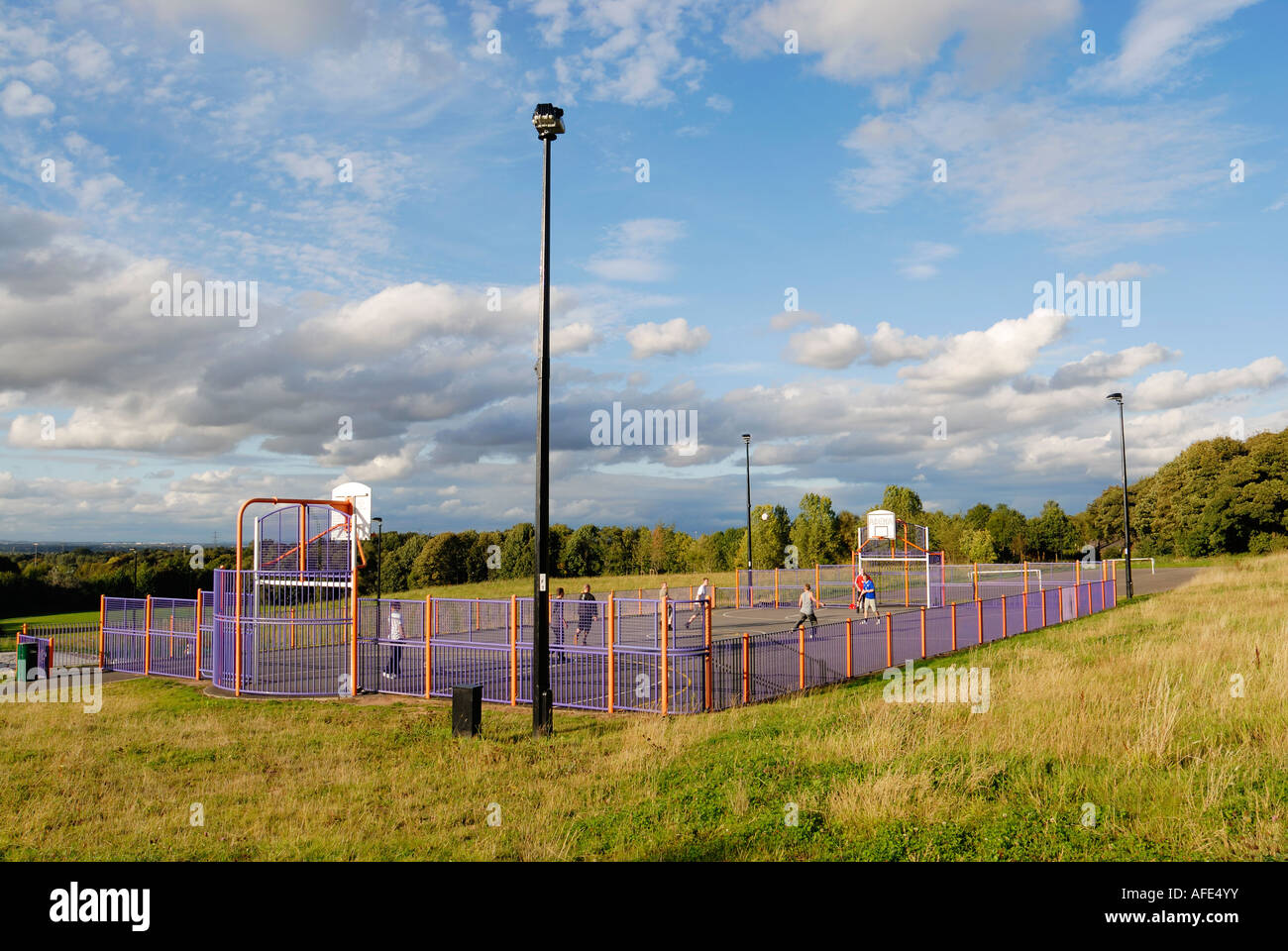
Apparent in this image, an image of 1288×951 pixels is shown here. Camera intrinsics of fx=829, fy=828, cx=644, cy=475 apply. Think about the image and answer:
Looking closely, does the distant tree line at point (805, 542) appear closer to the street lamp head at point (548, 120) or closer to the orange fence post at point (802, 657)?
the orange fence post at point (802, 657)

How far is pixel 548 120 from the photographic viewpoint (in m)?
11.5

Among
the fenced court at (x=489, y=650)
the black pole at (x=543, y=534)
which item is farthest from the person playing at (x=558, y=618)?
the black pole at (x=543, y=534)

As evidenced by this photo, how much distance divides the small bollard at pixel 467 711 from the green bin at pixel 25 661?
13.8m

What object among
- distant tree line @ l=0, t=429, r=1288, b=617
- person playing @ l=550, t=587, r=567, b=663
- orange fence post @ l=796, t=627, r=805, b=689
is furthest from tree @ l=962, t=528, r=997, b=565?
person playing @ l=550, t=587, r=567, b=663

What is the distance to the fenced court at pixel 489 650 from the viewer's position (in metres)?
14.0

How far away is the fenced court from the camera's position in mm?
13992

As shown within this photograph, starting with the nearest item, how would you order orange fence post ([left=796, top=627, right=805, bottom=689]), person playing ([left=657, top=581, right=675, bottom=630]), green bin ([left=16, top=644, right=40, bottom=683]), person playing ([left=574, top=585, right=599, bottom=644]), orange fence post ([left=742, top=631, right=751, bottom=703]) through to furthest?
person playing ([left=657, top=581, right=675, bottom=630]), orange fence post ([left=742, top=631, right=751, bottom=703]), orange fence post ([left=796, top=627, right=805, bottom=689]), person playing ([left=574, top=585, right=599, bottom=644]), green bin ([left=16, top=644, right=40, bottom=683])

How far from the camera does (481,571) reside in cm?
8481

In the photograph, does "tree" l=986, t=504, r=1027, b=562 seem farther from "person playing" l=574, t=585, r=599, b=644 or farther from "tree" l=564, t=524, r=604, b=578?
"person playing" l=574, t=585, r=599, b=644

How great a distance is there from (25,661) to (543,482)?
15.9 m

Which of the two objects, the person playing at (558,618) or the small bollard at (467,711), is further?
the person playing at (558,618)

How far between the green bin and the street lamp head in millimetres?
17638
